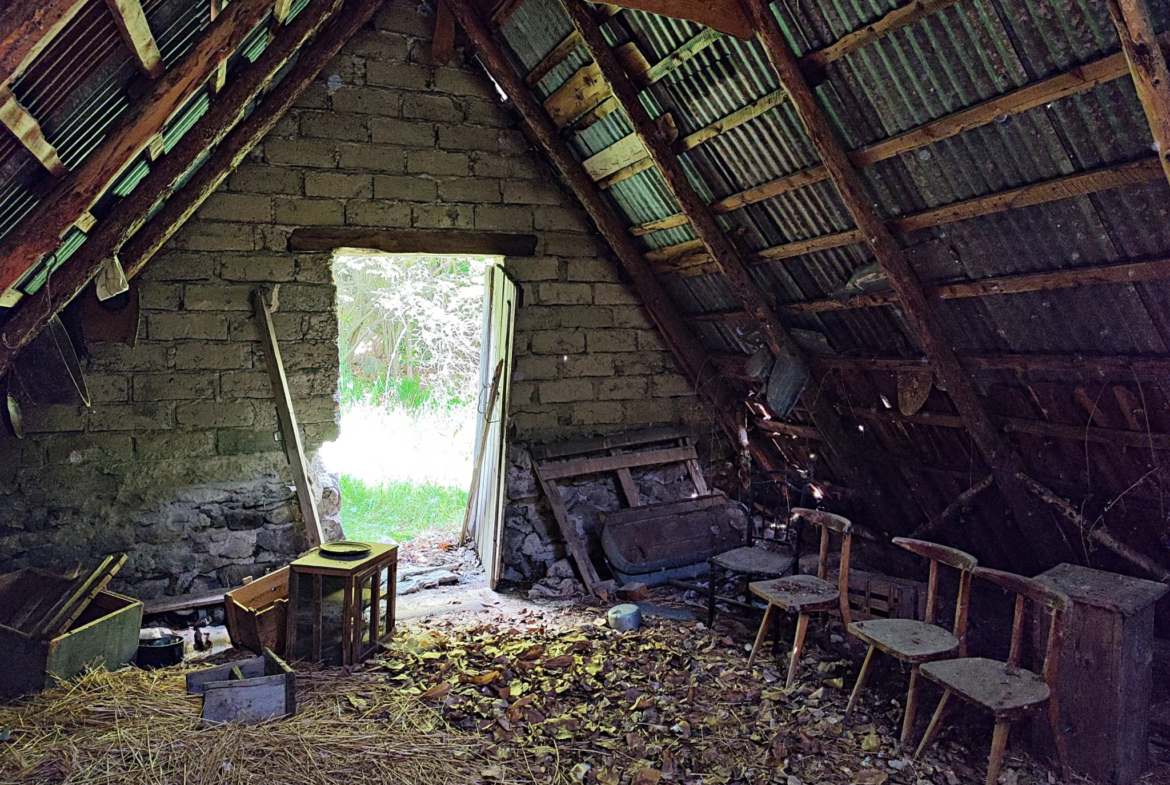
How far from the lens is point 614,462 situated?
593cm

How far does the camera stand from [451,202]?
18.1 ft

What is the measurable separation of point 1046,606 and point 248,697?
3435 mm

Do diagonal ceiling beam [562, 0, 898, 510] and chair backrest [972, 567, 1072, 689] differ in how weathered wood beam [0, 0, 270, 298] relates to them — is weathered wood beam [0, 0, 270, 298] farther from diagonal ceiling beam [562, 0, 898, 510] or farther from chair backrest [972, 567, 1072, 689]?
chair backrest [972, 567, 1072, 689]

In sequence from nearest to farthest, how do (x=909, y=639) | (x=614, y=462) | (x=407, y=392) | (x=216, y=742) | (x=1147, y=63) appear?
(x=1147, y=63) < (x=216, y=742) < (x=909, y=639) < (x=614, y=462) < (x=407, y=392)

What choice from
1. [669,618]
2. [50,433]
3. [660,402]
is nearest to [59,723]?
[50,433]

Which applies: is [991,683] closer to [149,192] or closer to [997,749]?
[997,749]

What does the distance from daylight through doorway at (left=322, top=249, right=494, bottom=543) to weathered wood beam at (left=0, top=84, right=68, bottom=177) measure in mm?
5353

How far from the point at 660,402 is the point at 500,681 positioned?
8.94 ft

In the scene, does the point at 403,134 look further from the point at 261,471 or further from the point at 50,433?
the point at 50,433

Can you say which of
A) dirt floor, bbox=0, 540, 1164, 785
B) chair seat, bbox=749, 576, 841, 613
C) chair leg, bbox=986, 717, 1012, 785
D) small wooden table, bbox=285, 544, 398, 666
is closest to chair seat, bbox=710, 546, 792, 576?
chair seat, bbox=749, 576, 841, 613

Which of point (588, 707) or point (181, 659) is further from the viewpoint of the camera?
point (181, 659)

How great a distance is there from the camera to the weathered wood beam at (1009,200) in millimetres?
2857

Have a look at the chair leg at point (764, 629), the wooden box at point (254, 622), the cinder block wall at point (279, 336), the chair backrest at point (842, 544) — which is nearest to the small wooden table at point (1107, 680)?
the chair backrest at point (842, 544)

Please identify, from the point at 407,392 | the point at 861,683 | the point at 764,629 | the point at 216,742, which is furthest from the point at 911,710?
the point at 407,392
